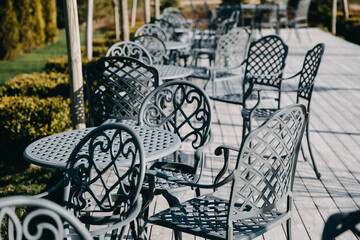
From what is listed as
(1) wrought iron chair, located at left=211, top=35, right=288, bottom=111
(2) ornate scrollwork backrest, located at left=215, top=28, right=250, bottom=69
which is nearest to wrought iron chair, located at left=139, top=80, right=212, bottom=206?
(1) wrought iron chair, located at left=211, top=35, right=288, bottom=111

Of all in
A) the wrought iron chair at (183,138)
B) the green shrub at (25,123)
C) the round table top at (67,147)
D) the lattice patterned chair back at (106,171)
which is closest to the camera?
the lattice patterned chair back at (106,171)

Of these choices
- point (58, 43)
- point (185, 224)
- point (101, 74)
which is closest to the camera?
point (185, 224)

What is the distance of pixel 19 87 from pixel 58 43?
11.5m

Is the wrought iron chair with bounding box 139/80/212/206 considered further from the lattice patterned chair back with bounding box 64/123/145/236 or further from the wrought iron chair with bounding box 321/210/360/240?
the wrought iron chair with bounding box 321/210/360/240

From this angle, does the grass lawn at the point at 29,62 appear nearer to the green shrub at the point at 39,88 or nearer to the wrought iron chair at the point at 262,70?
the green shrub at the point at 39,88

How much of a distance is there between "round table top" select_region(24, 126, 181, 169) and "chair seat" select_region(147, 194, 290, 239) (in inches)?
11.8

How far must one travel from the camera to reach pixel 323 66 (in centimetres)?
906

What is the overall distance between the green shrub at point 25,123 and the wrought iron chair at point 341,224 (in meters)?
3.39

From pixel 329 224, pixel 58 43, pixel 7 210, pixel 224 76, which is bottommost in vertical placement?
pixel 58 43

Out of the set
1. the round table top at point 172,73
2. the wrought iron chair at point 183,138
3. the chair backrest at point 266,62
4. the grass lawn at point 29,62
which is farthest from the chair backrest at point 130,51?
the grass lawn at point 29,62

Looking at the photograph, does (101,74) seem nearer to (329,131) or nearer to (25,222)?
(25,222)

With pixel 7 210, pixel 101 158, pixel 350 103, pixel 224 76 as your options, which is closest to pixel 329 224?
pixel 7 210

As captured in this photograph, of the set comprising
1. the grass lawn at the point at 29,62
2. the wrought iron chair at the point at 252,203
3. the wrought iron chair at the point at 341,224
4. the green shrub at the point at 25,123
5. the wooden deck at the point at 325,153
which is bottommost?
the grass lawn at the point at 29,62

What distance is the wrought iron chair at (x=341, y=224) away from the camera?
1.30m
